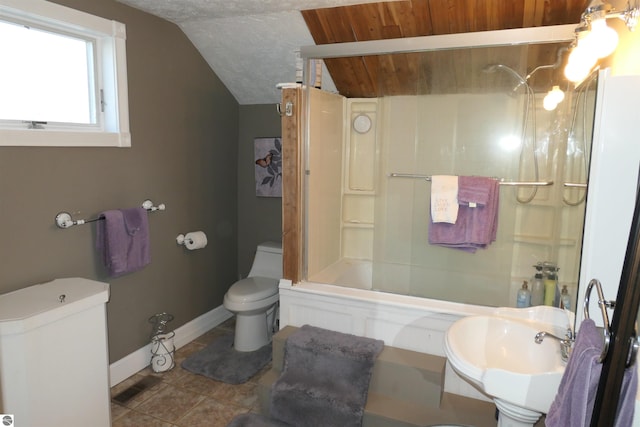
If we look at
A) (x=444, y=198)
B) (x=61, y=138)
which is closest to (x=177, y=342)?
(x=61, y=138)

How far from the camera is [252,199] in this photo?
12.7 feet

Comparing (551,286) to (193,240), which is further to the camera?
(193,240)

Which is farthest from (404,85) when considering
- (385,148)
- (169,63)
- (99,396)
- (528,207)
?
(99,396)

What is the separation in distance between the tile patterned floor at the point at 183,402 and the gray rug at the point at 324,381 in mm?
371

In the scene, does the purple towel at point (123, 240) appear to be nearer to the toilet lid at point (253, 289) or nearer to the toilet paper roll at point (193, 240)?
the toilet paper roll at point (193, 240)

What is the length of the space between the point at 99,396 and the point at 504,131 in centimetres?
286

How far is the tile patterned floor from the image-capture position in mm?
2447

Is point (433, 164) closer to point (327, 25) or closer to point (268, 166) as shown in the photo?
point (327, 25)

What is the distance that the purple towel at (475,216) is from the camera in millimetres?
2848

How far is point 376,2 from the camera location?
98.3 inches

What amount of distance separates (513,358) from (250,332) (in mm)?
1933

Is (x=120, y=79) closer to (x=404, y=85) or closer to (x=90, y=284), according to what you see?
(x=90, y=284)

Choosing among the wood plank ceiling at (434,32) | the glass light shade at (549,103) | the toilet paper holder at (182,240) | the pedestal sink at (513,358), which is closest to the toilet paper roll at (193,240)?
the toilet paper holder at (182,240)

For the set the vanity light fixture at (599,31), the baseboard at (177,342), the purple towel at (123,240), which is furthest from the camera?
the baseboard at (177,342)
